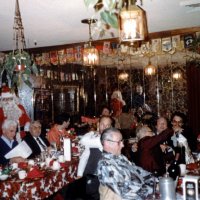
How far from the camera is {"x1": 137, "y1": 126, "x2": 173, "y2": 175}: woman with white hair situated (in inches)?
161

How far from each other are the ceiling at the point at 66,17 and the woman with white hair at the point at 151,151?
185 cm

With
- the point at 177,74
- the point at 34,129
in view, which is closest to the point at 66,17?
the point at 34,129

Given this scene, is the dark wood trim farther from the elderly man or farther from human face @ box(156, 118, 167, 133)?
the elderly man

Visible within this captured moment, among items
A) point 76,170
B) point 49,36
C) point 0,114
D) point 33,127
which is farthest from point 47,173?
point 0,114

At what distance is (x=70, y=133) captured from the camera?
6.57 m

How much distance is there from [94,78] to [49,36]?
258 cm

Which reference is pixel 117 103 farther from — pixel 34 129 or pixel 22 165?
pixel 22 165

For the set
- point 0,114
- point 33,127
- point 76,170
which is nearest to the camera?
point 76,170

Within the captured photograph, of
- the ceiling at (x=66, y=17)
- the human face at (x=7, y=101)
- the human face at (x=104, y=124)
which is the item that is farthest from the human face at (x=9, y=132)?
the human face at (x=7, y=101)

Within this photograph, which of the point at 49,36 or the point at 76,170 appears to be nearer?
the point at 76,170

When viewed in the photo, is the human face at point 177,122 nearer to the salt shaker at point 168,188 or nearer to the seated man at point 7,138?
the seated man at point 7,138

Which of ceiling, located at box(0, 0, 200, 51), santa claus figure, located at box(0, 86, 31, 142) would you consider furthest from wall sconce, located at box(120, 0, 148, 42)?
santa claus figure, located at box(0, 86, 31, 142)

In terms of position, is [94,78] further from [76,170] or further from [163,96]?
[76,170]

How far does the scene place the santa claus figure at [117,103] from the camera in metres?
8.84
